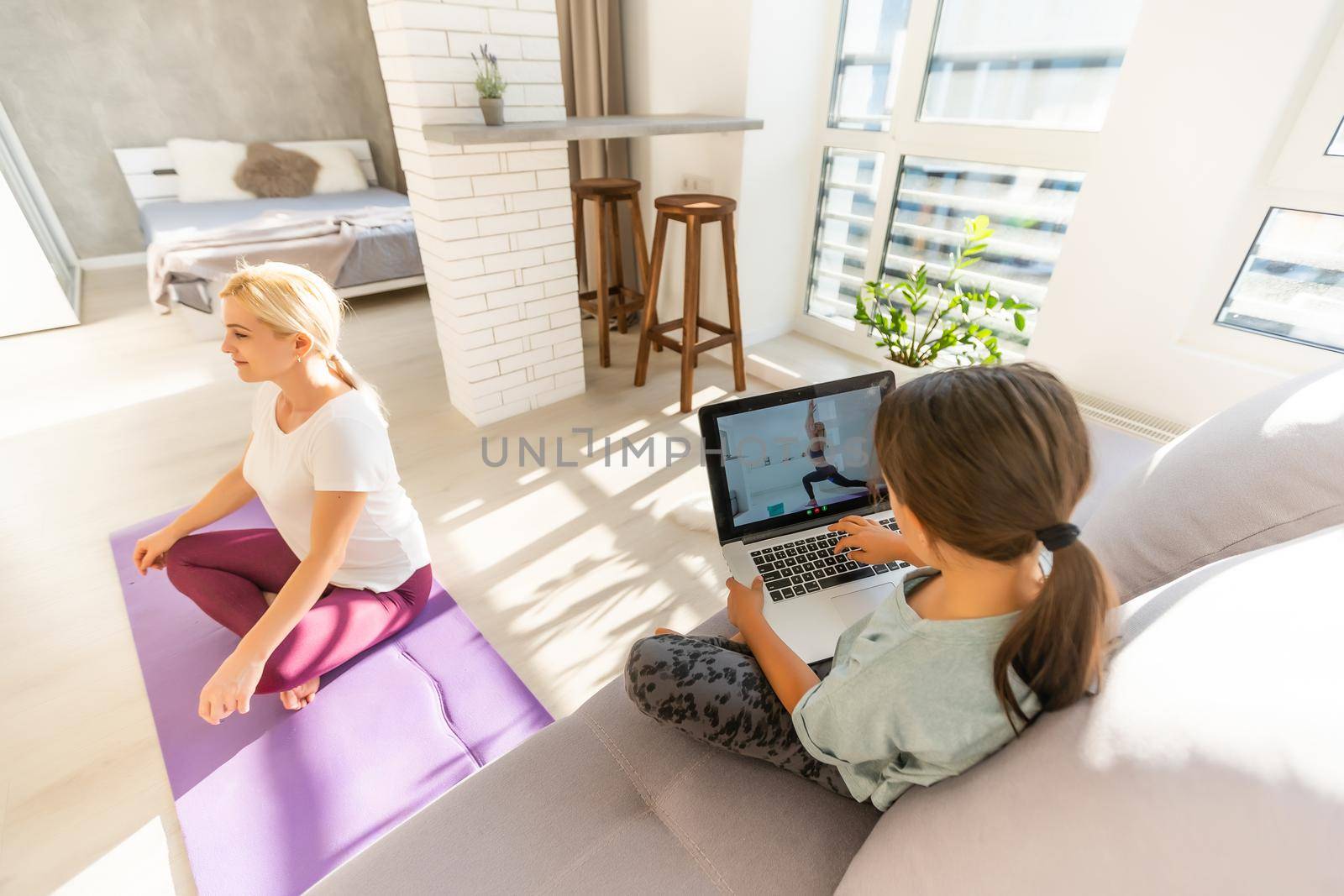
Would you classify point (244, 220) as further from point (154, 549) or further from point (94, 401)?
point (154, 549)

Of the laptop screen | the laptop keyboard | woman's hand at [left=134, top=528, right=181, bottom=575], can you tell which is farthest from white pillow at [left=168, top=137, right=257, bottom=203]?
the laptop keyboard

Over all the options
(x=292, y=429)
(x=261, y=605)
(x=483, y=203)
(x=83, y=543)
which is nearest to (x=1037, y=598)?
(x=292, y=429)

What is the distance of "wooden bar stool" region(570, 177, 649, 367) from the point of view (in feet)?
9.23

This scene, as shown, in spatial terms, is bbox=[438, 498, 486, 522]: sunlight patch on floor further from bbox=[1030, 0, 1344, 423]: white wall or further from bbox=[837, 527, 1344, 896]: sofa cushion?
bbox=[1030, 0, 1344, 423]: white wall

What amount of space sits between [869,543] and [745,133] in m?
2.11

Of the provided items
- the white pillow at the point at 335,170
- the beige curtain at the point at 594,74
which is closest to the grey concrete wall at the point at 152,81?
the white pillow at the point at 335,170

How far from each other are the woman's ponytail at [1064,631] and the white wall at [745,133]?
239 centimetres

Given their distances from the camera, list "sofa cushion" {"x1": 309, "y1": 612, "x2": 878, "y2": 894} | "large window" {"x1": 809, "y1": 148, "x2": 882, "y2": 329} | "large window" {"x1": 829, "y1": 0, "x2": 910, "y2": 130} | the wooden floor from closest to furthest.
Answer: "sofa cushion" {"x1": 309, "y1": 612, "x2": 878, "y2": 894} < the wooden floor < "large window" {"x1": 829, "y1": 0, "x2": 910, "y2": 130} < "large window" {"x1": 809, "y1": 148, "x2": 882, "y2": 329}

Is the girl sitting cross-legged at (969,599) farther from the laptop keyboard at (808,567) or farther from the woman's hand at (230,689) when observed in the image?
the woman's hand at (230,689)

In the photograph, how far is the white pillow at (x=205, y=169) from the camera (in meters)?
4.34

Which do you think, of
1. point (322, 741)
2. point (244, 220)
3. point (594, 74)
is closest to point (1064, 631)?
point (322, 741)

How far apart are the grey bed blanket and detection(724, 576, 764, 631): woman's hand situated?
3314 millimetres

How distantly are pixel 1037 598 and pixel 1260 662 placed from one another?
16 cm

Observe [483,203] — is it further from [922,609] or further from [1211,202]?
[1211,202]
